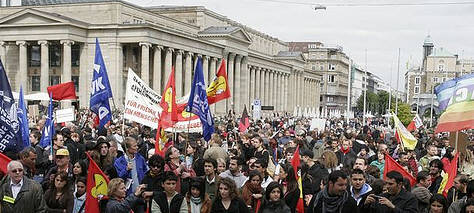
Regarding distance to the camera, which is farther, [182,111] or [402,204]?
[182,111]

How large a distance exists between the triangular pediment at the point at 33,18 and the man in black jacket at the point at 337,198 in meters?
51.3

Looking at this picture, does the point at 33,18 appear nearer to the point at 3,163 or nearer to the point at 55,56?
the point at 55,56

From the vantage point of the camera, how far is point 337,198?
7379 millimetres

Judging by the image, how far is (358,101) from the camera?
14162 cm

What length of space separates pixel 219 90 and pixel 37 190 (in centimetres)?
824

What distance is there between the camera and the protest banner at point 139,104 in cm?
1445

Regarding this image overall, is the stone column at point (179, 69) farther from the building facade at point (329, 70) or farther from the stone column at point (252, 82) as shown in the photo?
the building facade at point (329, 70)

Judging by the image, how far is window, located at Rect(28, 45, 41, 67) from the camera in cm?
6112

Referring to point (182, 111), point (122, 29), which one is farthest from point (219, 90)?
point (122, 29)

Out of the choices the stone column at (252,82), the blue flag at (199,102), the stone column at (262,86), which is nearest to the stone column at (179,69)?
the stone column at (252,82)

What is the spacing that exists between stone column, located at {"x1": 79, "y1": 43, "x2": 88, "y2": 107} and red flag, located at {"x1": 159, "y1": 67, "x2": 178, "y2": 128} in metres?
44.2

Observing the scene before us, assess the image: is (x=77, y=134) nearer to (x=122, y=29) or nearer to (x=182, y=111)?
(x=182, y=111)

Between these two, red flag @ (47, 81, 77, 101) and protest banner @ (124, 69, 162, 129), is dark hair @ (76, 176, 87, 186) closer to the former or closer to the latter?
protest banner @ (124, 69, 162, 129)

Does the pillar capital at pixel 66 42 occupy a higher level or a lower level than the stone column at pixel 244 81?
higher
